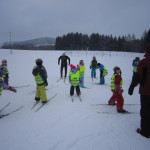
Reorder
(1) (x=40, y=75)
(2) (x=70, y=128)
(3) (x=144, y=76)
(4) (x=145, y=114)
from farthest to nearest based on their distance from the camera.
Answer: (1) (x=40, y=75) < (2) (x=70, y=128) < (4) (x=145, y=114) < (3) (x=144, y=76)

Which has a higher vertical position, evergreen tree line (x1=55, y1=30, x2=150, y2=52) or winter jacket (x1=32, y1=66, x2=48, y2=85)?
evergreen tree line (x1=55, y1=30, x2=150, y2=52)

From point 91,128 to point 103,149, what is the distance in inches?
32.1

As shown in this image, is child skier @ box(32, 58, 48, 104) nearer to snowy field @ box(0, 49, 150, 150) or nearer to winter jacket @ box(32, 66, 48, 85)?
winter jacket @ box(32, 66, 48, 85)

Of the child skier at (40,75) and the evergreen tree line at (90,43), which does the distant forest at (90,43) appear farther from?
Answer: the child skier at (40,75)

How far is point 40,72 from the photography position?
525cm

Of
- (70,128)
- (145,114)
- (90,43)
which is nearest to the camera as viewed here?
(145,114)

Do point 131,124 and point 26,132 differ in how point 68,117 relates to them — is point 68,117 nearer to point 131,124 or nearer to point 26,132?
point 26,132

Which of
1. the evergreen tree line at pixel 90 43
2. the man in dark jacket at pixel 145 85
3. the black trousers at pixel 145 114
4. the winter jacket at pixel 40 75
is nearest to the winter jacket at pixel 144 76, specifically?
the man in dark jacket at pixel 145 85

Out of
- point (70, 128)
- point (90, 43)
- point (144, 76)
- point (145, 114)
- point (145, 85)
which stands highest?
point (90, 43)

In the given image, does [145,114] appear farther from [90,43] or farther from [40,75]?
[90,43]

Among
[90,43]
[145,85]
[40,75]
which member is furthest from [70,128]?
[90,43]

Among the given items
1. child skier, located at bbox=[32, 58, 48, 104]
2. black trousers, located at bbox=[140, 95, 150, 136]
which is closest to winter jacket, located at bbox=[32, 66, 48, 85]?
child skier, located at bbox=[32, 58, 48, 104]

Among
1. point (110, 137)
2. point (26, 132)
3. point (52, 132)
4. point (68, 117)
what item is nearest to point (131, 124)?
point (110, 137)

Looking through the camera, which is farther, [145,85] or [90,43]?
[90,43]
